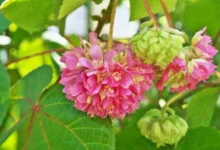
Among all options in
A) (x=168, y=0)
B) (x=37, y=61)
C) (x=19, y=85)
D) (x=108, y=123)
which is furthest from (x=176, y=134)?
(x=37, y=61)

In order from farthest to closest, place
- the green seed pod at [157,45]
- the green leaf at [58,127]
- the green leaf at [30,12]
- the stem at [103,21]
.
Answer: the stem at [103,21]
the green leaf at [30,12]
the green leaf at [58,127]
the green seed pod at [157,45]

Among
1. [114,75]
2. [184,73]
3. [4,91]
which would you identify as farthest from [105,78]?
[4,91]

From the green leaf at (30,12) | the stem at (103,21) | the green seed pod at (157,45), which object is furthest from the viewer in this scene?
the stem at (103,21)

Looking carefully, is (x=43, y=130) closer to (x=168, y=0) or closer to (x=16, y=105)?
(x=16, y=105)

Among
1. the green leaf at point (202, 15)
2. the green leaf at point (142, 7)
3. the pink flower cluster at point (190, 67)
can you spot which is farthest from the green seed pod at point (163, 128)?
the green leaf at point (202, 15)

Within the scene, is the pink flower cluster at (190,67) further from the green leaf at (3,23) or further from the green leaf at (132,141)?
the green leaf at (3,23)

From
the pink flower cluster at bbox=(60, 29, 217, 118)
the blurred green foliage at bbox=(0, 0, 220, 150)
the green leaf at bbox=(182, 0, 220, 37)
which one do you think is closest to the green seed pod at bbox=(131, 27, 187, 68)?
the pink flower cluster at bbox=(60, 29, 217, 118)

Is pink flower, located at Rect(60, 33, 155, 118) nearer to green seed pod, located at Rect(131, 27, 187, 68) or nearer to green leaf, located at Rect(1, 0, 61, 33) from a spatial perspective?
green seed pod, located at Rect(131, 27, 187, 68)
